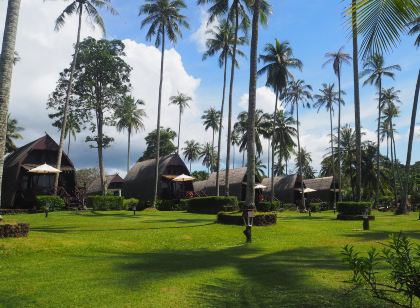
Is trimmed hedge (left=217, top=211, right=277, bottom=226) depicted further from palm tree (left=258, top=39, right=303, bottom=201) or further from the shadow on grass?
palm tree (left=258, top=39, right=303, bottom=201)

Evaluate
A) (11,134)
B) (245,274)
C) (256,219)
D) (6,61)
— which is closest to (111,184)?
(11,134)

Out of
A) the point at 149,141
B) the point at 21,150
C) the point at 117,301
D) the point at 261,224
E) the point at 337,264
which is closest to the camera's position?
the point at 117,301

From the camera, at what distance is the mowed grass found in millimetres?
7645

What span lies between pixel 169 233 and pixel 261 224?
210 inches

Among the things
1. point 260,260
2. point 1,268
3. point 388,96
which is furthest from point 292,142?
point 1,268

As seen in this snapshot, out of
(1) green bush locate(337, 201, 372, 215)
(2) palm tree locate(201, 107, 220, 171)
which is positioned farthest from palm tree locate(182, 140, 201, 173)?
(1) green bush locate(337, 201, 372, 215)

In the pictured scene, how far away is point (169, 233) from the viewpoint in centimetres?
1703

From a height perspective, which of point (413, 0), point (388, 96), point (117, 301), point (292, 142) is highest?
point (388, 96)

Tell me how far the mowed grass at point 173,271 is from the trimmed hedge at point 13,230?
1.34ft

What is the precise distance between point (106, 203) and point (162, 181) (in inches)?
499

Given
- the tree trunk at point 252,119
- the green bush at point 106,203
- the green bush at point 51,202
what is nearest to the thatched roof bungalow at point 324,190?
the green bush at point 106,203

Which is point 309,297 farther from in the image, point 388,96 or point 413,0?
point 388,96

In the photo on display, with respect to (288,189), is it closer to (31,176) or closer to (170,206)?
(170,206)

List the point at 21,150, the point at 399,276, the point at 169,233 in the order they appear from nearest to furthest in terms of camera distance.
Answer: the point at 399,276 → the point at 169,233 → the point at 21,150
